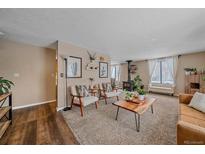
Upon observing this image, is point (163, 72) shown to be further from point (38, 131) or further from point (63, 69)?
point (38, 131)

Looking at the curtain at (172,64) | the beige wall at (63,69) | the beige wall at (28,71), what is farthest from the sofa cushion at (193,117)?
the beige wall at (28,71)

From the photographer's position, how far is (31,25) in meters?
2.17

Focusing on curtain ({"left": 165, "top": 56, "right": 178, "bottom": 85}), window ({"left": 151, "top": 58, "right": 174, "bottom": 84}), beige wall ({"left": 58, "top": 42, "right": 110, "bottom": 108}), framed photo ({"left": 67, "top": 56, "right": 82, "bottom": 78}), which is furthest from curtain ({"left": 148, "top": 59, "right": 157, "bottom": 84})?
framed photo ({"left": 67, "top": 56, "right": 82, "bottom": 78})

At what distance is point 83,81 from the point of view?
3873 mm

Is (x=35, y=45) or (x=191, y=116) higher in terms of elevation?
(x=35, y=45)

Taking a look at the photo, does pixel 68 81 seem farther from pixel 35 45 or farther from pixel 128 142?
pixel 128 142

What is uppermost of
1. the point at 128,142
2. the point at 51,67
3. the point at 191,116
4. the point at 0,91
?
the point at 51,67

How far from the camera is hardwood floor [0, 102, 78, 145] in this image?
1.67 m

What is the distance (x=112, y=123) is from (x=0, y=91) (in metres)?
2.50

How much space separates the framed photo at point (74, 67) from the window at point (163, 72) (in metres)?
4.94

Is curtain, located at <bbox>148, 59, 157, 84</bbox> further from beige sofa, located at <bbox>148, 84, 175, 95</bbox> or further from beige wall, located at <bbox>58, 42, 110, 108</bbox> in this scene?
beige wall, located at <bbox>58, 42, 110, 108</bbox>

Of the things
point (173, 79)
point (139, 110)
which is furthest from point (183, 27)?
point (173, 79)

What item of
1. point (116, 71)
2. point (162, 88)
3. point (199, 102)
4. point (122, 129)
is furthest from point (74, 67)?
point (116, 71)

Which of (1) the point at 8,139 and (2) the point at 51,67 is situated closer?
(1) the point at 8,139
